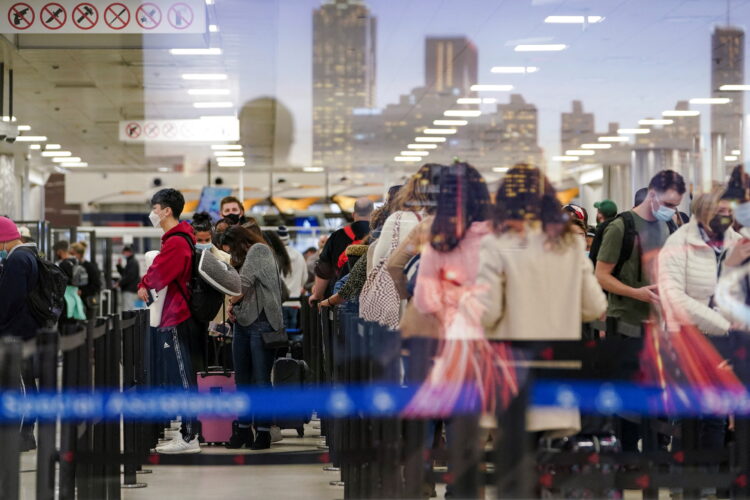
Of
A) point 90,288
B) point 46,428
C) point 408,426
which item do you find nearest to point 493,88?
point 408,426

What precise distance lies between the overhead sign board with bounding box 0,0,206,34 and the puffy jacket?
292 cm

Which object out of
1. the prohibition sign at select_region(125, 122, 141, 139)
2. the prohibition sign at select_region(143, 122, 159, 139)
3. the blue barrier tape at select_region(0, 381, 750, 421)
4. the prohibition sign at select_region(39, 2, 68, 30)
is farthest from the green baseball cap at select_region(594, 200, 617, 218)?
the prohibition sign at select_region(125, 122, 141, 139)

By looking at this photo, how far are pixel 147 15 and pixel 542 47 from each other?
312 cm

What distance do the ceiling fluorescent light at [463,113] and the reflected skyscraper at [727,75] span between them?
63.0 inches

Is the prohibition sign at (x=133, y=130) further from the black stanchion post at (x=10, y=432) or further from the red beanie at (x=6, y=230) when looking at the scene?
the black stanchion post at (x=10, y=432)

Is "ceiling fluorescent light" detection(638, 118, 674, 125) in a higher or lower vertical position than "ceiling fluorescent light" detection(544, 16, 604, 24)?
lower

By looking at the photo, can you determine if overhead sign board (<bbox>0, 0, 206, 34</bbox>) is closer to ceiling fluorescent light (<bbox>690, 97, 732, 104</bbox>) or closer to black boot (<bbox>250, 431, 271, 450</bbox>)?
black boot (<bbox>250, 431, 271, 450</bbox>)

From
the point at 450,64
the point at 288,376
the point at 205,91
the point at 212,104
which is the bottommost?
the point at 288,376

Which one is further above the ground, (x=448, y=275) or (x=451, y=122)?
(x=451, y=122)

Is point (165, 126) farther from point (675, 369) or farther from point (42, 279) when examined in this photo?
point (675, 369)

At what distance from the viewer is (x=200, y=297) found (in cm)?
696

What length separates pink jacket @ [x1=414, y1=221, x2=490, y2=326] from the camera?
416cm

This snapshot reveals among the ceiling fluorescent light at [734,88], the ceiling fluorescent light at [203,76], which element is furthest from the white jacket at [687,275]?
the ceiling fluorescent light at [203,76]

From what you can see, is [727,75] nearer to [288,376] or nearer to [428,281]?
[288,376]
